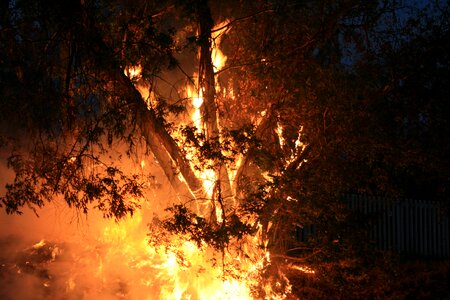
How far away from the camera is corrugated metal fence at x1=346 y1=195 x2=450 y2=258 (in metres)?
15.8

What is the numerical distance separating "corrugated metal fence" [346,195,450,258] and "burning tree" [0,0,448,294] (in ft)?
21.7

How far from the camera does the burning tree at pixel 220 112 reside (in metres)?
7.42

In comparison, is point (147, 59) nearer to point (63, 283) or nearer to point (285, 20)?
point (285, 20)

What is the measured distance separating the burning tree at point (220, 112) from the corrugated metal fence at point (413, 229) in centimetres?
661

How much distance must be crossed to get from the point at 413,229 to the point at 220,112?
9909 mm

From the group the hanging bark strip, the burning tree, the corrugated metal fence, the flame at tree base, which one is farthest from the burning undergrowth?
the corrugated metal fence

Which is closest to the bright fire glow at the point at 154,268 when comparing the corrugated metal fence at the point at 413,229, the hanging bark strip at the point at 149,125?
the hanging bark strip at the point at 149,125

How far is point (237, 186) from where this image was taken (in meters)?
8.48

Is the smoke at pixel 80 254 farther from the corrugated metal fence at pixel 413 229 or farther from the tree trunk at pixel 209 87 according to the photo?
the corrugated metal fence at pixel 413 229

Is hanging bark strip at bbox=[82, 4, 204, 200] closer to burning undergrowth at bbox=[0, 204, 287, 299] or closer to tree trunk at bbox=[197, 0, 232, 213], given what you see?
tree trunk at bbox=[197, 0, 232, 213]

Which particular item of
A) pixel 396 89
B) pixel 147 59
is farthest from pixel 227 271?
pixel 396 89

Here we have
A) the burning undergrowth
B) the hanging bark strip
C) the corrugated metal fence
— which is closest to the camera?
the hanging bark strip

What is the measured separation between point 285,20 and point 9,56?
4411mm

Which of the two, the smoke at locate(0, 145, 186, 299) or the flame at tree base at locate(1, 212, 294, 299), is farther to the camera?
the smoke at locate(0, 145, 186, 299)
